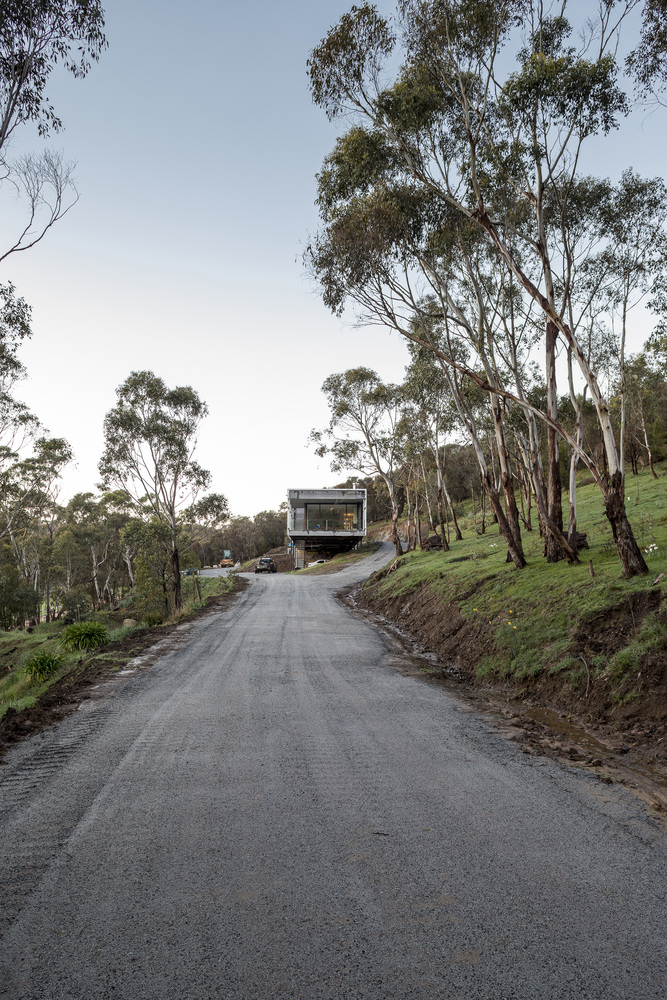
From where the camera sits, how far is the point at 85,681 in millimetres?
8688

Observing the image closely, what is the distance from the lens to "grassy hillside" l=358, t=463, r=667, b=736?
20.3 ft

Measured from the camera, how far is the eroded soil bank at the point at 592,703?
4883 mm

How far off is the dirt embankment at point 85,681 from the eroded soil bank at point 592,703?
5.28 metres

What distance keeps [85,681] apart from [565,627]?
7671 millimetres

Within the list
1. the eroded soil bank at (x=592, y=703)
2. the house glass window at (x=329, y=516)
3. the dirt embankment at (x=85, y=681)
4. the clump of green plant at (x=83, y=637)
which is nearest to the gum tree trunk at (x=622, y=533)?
the eroded soil bank at (x=592, y=703)

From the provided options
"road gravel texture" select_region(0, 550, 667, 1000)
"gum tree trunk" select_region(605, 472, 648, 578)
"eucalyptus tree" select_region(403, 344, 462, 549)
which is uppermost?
"eucalyptus tree" select_region(403, 344, 462, 549)

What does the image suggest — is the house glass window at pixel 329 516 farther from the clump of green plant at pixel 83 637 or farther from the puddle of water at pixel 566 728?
the puddle of water at pixel 566 728

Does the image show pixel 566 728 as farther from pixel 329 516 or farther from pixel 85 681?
pixel 329 516

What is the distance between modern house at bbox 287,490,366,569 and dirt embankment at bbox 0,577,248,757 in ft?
112

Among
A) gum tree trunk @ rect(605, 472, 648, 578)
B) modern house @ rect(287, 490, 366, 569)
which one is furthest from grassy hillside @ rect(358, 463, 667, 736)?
modern house @ rect(287, 490, 366, 569)

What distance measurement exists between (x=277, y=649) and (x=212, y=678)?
271 cm

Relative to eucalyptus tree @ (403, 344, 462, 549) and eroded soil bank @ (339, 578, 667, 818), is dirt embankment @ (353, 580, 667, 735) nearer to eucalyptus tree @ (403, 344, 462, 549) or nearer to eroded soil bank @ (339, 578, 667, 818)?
eroded soil bank @ (339, 578, 667, 818)

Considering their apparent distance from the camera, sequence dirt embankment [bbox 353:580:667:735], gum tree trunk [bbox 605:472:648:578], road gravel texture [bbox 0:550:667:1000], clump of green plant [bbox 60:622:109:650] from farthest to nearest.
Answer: clump of green plant [bbox 60:622:109:650]
gum tree trunk [bbox 605:472:648:578]
dirt embankment [bbox 353:580:667:735]
road gravel texture [bbox 0:550:667:1000]

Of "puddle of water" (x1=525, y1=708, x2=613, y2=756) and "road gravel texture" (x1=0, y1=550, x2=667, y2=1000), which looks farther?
"puddle of water" (x1=525, y1=708, x2=613, y2=756)
